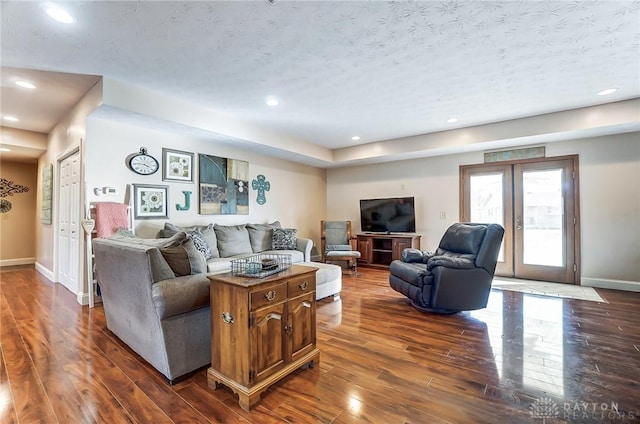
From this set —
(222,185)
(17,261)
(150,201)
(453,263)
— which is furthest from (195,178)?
(17,261)

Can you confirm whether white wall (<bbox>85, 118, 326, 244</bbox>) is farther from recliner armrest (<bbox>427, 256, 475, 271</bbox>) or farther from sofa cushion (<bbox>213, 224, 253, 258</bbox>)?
recliner armrest (<bbox>427, 256, 475, 271</bbox>)

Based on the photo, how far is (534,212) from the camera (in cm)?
490

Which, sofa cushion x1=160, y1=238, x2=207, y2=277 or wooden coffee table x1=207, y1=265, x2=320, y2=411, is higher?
sofa cushion x1=160, y1=238, x2=207, y2=277

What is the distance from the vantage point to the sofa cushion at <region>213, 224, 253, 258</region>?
4461 millimetres

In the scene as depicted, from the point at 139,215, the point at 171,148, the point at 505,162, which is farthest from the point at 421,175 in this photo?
the point at 139,215

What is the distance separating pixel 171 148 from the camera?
435 centimetres

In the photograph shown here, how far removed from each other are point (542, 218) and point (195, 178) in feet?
18.7

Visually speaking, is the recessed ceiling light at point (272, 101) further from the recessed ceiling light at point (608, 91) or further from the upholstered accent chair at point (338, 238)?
the recessed ceiling light at point (608, 91)

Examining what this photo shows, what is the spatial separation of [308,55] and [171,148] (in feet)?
8.99

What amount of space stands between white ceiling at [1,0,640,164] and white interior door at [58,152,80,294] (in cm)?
86

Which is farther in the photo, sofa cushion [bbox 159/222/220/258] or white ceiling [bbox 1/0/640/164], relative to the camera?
sofa cushion [bbox 159/222/220/258]

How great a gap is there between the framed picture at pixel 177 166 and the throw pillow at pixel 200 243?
0.95 metres

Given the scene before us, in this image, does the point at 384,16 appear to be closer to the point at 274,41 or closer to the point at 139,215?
the point at 274,41

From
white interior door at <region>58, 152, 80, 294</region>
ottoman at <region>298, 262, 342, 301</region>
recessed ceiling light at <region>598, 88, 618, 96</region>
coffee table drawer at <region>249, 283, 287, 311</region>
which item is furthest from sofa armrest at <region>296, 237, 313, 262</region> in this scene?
recessed ceiling light at <region>598, 88, 618, 96</region>
